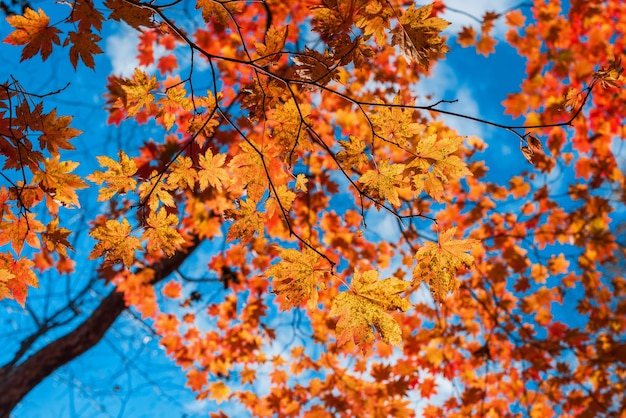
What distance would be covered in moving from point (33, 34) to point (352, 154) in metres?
1.41

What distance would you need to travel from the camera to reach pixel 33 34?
5.72 ft

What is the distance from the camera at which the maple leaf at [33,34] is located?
1715 mm

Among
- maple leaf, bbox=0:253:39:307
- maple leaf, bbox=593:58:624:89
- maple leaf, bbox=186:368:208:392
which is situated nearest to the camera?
maple leaf, bbox=593:58:624:89

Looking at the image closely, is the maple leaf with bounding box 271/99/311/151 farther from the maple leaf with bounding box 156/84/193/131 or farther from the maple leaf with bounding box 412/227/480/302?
the maple leaf with bounding box 412/227/480/302

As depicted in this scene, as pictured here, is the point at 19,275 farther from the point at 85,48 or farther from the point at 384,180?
the point at 384,180

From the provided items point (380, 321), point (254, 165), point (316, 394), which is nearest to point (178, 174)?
point (254, 165)

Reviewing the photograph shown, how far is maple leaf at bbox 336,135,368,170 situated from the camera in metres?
1.78

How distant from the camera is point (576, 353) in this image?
5555mm

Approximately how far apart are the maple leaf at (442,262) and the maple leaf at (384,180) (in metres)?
0.23

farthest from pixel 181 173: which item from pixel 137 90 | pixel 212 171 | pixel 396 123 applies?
pixel 396 123

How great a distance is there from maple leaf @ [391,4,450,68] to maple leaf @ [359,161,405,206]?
1.38 ft

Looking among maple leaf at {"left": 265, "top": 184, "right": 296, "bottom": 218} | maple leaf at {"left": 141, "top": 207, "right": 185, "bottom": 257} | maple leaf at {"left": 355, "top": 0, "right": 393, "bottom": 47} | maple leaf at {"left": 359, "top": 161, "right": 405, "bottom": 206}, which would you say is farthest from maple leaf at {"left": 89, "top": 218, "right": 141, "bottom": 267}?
maple leaf at {"left": 355, "top": 0, "right": 393, "bottom": 47}

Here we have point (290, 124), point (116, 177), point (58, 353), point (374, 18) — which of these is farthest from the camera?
point (58, 353)

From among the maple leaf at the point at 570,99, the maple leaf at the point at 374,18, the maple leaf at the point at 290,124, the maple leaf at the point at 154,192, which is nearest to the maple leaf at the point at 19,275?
the maple leaf at the point at 154,192
